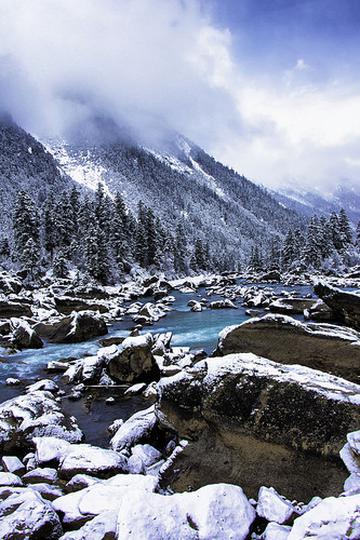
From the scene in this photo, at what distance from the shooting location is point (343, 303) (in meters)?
26.2

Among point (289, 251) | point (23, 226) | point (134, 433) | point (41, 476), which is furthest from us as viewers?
point (289, 251)

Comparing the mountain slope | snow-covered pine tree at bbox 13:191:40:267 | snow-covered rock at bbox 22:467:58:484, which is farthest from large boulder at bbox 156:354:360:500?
the mountain slope

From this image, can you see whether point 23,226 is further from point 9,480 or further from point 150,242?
point 9,480

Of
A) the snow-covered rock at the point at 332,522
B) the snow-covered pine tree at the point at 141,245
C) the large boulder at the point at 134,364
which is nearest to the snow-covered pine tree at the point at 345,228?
the snow-covered pine tree at the point at 141,245

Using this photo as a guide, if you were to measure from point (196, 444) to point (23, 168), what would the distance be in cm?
16861

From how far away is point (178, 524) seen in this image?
222 inches

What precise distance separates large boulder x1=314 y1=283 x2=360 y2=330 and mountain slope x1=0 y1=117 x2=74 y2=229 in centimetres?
11159

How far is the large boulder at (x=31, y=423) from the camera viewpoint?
36.2 feet

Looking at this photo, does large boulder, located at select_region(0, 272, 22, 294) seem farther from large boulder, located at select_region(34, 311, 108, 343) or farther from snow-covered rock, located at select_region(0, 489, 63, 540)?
snow-covered rock, located at select_region(0, 489, 63, 540)

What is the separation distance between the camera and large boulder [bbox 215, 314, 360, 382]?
12586 millimetres

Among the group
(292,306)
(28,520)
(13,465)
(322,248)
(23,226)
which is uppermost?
(23,226)

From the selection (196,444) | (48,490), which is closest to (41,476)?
(48,490)

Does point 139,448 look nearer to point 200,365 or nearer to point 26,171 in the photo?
point 200,365

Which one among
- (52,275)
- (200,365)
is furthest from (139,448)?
(52,275)
